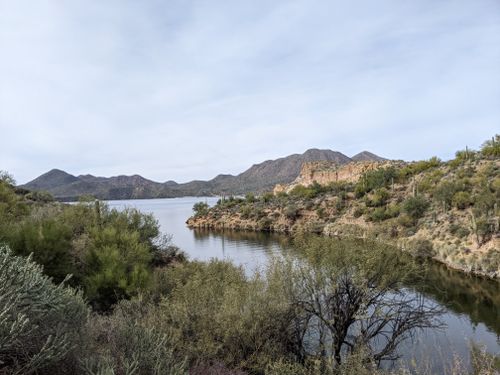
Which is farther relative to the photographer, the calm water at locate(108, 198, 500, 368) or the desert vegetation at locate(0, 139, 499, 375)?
the calm water at locate(108, 198, 500, 368)

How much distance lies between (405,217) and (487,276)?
15316 millimetres

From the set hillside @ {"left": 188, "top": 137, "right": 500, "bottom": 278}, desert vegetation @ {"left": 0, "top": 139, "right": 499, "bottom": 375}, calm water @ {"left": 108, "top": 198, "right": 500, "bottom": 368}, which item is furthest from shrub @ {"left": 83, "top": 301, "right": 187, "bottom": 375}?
hillside @ {"left": 188, "top": 137, "right": 500, "bottom": 278}

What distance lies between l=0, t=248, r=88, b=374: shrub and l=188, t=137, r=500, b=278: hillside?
10263mm

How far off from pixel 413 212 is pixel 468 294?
751 inches

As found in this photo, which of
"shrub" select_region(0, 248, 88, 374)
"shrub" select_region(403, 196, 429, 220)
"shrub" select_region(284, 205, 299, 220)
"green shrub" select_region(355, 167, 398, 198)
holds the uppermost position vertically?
"green shrub" select_region(355, 167, 398, 198)

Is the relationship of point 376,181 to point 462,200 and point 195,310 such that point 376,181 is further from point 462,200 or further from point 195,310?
point 195,310

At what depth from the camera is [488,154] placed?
1861 inches

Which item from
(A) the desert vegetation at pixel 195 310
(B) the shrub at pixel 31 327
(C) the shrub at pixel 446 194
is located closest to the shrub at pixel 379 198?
(C) the shrub at pixel 446 194

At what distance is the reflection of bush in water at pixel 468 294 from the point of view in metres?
17.6

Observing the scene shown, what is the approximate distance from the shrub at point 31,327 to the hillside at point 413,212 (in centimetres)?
1026

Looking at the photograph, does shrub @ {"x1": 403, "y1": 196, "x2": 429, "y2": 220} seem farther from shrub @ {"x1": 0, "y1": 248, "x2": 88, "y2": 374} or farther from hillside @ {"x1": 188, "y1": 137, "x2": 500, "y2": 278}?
shrub @ {"x1": 0, "y1": 248, "x2": 88, "y2": 374}

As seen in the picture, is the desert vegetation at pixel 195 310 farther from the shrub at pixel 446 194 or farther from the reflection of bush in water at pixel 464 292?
the shrub at pixel 446 194

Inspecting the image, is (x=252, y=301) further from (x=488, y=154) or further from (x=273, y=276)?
(x=488, y=154)

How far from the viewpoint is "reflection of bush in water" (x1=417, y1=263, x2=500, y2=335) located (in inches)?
691
